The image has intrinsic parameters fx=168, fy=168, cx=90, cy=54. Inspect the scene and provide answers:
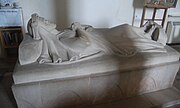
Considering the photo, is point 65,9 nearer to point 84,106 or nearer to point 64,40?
point 64,40

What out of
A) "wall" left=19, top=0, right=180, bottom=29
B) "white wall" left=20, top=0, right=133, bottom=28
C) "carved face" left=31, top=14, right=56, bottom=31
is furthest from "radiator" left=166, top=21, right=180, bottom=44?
"carved face" left=31, top=14, right=56, bottom=31

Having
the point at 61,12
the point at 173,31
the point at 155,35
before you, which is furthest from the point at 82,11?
the point at 173,31

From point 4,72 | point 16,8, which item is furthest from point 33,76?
point 16,8

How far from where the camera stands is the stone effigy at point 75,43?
4.71 ft

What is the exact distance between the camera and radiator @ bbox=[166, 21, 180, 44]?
10.4 ft

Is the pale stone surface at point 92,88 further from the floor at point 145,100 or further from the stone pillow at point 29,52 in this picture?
the stone pillow at point 29,52

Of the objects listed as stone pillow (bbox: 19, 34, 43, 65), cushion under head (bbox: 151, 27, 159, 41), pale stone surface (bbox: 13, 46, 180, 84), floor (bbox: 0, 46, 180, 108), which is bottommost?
floor (bbox: 0, 46, 180, 108)

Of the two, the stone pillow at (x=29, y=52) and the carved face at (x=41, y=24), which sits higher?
the carved face at (x=41, y=24)

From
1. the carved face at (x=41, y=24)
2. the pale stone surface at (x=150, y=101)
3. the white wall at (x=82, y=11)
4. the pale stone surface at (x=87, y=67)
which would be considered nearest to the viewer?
the pale stone surface at (x=87, y=67)

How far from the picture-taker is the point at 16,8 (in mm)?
2352

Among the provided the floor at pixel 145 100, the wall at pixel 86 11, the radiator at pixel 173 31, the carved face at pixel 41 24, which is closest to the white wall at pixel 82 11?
the wall at pixel 86 11

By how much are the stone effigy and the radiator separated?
155cm

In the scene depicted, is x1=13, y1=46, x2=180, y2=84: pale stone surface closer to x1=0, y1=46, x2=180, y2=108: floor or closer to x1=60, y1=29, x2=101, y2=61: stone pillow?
x1=60, y1=29, x2=101, y2=61: stone pillow

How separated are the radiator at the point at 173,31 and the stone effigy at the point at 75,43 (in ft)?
5.10
